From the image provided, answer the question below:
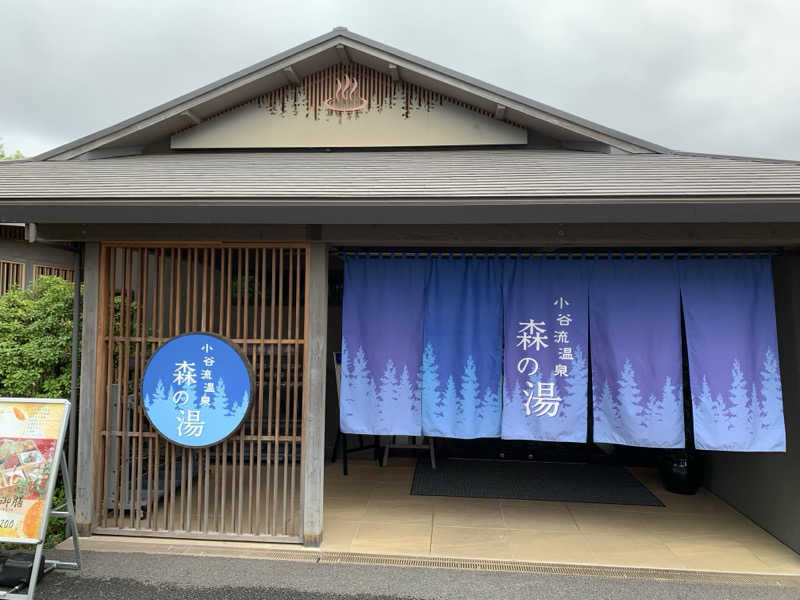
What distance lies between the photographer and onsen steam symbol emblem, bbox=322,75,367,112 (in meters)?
6.19

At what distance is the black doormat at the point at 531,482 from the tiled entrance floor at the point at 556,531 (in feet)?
0.71

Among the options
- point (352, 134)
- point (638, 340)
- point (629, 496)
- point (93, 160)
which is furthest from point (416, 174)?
point (629, 496)

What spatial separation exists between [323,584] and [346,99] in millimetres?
5294

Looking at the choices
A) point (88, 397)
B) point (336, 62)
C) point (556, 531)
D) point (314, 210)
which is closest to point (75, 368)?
point (88, 397)

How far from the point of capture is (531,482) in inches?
263

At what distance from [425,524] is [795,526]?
3.48 m

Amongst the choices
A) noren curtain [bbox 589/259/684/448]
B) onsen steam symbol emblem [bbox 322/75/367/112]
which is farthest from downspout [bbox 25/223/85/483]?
noren curtain [bbox 589/259/684/448]

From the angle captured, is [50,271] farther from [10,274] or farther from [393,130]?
[393,130]

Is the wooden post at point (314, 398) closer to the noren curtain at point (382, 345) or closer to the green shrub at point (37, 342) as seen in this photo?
the noren curtain at point (382, 345)

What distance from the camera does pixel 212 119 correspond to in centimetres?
633

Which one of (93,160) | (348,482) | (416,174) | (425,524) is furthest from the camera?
(348,482)

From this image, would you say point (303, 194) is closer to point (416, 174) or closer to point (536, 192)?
point (416, 174)

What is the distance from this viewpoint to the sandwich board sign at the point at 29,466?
12.3 feet

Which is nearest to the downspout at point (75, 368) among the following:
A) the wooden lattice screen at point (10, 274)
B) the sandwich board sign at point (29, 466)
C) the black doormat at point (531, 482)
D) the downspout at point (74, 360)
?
the downspout at point (74, 360)
